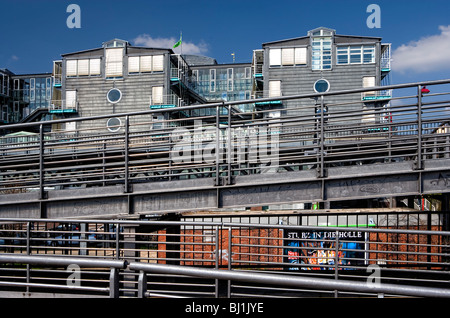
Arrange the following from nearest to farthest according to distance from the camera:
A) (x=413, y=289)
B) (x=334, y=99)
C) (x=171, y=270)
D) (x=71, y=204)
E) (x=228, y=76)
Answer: (x=413, y=289), (x=171, y=270), (x=71, y=204), (x=334, y=99), (x=228, y=76)

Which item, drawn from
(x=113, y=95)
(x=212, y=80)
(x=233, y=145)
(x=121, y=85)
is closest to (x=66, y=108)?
(x=113, y=95)

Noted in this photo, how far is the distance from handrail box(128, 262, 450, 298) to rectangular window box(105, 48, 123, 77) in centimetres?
3831

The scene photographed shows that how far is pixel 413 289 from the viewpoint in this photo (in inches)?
136

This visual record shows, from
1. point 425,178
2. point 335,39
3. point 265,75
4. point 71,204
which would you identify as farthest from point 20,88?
point 425,178

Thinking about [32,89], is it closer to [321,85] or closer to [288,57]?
[288,57]

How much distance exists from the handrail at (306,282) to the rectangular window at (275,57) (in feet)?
118

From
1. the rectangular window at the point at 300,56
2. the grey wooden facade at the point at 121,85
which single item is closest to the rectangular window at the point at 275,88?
the rectangular window at the point at 300,56

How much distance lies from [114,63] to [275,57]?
16.7 m

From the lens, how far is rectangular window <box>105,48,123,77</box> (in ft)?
130

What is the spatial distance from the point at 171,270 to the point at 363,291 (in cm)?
193

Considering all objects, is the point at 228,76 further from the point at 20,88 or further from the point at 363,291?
the point at 363,291

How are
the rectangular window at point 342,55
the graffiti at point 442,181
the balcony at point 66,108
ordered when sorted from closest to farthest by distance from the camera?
the graffiti at point 442,181
the rectangular window at point 342,55
the balcony at point 66,108

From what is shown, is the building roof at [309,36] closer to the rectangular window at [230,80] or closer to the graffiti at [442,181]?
the rectangular window at [230,80]

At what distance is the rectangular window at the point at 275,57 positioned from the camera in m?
37.9
